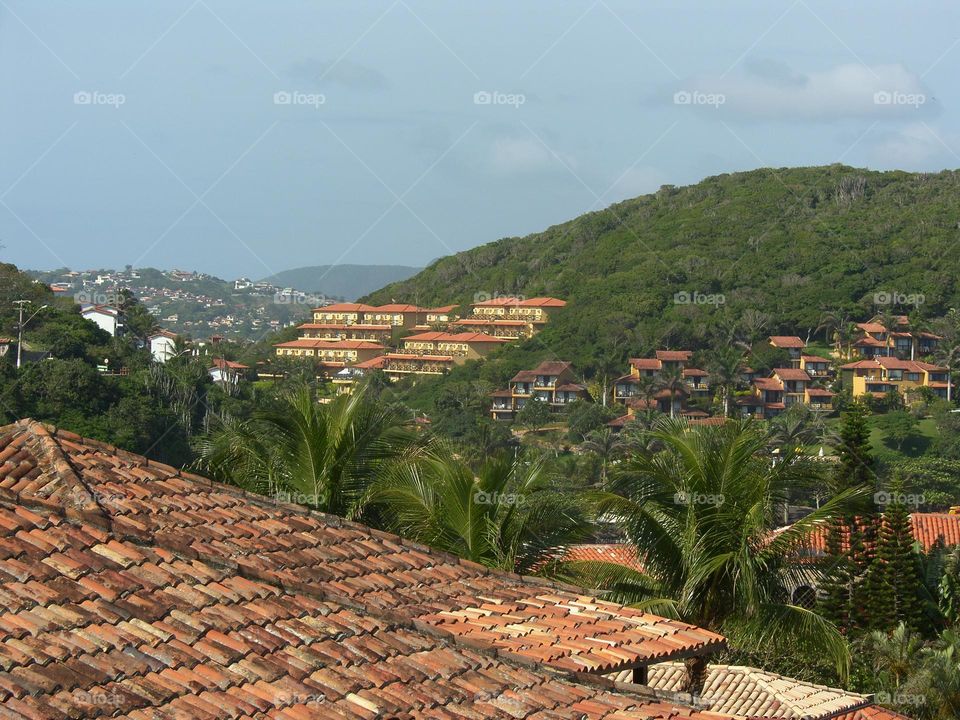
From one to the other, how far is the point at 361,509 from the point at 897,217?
105 m

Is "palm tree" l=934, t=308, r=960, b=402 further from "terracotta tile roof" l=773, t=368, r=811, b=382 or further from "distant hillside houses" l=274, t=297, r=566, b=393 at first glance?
"distant hillside houses" l=274, t=297, r=566, b=393

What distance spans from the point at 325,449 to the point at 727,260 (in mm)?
98566

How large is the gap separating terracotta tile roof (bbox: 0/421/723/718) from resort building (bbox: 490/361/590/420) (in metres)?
74.9

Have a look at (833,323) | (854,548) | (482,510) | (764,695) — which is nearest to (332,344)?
(833,323)

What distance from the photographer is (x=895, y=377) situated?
8250 centimetres

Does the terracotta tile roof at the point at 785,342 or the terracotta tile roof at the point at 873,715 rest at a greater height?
the terracotta tile roof at the point at 785,342

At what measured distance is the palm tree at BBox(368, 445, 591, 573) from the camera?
9977mm

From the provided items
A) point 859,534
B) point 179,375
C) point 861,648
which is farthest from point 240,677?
point 179,375

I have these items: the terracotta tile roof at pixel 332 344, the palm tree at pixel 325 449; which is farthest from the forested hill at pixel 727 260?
the palm tree at pixel 325 449

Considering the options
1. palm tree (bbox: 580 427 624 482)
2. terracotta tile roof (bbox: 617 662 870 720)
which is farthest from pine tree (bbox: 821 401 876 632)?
palm tree (bbox: 580 427 624 482)

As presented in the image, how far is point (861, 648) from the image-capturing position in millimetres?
17469

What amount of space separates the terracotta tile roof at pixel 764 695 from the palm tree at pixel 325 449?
3.33 m

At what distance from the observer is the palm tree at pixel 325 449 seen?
409 inches

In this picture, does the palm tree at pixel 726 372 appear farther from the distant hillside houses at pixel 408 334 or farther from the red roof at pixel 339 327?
the red roof at pixel 339 327
